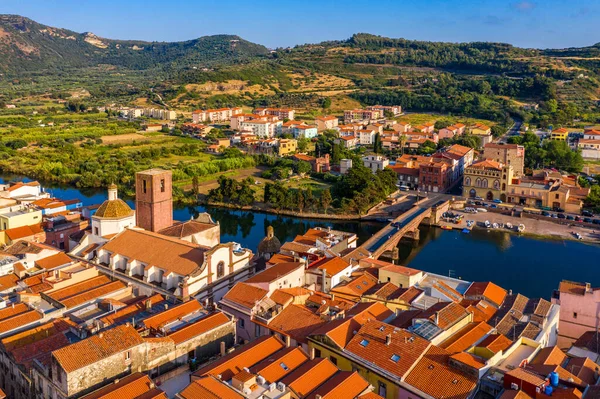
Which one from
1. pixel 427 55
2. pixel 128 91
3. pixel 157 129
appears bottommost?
pixel 157 129

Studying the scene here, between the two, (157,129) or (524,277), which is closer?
(524,277)

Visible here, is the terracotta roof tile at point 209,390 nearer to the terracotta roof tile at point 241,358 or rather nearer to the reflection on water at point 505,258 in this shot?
the terracotta roof tile at point 241,358

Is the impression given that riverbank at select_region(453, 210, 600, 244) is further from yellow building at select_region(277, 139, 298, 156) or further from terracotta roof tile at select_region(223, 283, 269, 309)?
yellow building at select_region(277, 139, 298, 156)

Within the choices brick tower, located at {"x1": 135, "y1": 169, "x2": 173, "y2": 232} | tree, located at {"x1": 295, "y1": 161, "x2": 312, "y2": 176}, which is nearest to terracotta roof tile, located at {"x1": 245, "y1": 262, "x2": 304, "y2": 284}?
brick tower, located at {"x1": 135, "y1": 169, "x2": 173, "y2": 232}

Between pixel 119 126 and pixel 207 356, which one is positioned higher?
pixel 119 126

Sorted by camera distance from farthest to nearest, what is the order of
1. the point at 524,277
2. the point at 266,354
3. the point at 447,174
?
the point at 447,174 < the point at 524,277 < the point at 266,354

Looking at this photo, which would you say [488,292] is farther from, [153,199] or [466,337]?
[153,199]

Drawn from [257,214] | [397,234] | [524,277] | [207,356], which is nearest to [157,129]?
[257,214]

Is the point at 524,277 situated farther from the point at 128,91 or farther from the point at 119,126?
the point at 128,91

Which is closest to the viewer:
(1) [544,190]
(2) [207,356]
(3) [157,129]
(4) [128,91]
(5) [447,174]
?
(2) [207,356]
